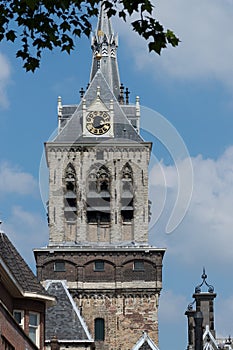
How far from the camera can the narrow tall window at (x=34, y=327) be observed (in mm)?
34500

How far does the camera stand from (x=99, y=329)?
76.4 meters

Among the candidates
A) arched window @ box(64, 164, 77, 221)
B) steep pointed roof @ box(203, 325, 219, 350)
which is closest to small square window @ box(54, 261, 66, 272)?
arched window @ box(64, 164, 77, 221)

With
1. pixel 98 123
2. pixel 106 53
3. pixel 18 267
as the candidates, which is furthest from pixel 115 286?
pixel 18 267

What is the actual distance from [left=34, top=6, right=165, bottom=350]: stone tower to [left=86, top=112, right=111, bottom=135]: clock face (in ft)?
0.27

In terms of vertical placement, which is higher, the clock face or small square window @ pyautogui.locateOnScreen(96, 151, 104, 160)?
the clock face

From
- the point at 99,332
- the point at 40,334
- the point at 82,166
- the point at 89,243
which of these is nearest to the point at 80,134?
the point at 82,166

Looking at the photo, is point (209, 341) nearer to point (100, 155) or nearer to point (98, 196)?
point (98, 196)

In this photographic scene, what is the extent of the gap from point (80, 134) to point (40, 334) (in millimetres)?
51930

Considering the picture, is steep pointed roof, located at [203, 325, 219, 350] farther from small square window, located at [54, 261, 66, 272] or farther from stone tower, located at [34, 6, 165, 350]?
small square window, located at [54, 261, 66, 272]

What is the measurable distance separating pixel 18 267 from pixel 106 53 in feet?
206

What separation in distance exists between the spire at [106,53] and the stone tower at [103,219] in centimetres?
50

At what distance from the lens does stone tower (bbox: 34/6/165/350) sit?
77.2 meters

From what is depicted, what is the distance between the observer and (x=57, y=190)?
84.8m

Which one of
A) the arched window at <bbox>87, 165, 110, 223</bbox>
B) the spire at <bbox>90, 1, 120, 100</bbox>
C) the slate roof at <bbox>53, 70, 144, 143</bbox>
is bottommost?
the arched window at <bbox>87, 165, 110, 223</bbox>
